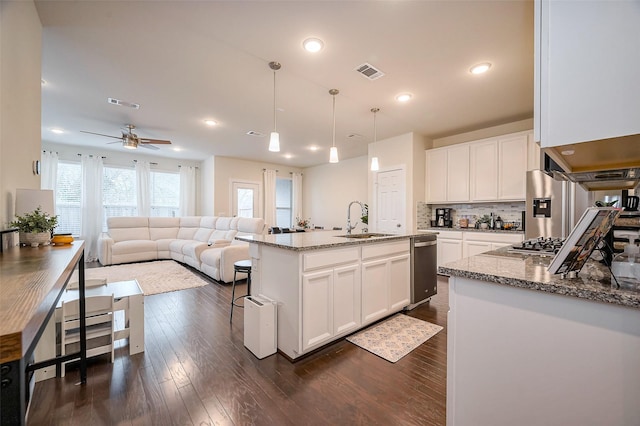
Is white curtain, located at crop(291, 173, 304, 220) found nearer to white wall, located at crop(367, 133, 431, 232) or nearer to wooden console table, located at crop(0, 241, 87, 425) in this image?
white wall, located at crop(367, 133, 431, 232)

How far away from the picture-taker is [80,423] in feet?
4.74

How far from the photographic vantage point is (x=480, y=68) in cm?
273

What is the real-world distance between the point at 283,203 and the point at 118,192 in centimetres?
441

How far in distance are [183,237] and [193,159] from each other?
2281mm

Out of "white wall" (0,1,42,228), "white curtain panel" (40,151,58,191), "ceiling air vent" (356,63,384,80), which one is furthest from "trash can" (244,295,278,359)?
"white curtain panel" (40,151,58,191)

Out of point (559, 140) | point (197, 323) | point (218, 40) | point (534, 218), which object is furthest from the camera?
point (534, 218)

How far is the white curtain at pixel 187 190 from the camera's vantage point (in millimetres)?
7377

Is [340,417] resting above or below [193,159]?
below

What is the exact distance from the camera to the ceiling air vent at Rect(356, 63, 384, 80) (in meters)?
2.71

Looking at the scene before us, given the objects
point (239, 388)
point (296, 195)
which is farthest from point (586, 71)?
point (296, 195)

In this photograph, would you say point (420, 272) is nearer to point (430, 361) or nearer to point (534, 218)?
point (430, 361)

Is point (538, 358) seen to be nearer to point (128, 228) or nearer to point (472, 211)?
point (472, 211)

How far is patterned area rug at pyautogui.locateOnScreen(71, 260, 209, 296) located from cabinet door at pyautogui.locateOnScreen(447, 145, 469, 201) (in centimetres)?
455

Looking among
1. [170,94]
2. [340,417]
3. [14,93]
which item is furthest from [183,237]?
[340,417]
